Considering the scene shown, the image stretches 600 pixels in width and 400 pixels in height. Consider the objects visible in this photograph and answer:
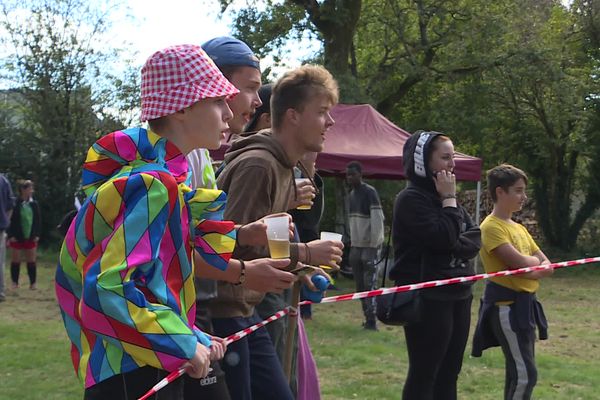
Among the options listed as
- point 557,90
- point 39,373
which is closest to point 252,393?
point 39,373

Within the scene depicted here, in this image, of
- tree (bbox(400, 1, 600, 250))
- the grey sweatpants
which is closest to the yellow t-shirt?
the grey sweatpants

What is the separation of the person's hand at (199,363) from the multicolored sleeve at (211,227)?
0.38 meters

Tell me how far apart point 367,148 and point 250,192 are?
867 cm

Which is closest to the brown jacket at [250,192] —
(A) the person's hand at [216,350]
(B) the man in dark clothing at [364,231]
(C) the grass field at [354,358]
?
(A) the person's hand at [216,350]

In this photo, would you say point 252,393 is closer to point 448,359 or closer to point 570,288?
point 448,359

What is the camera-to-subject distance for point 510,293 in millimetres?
4906

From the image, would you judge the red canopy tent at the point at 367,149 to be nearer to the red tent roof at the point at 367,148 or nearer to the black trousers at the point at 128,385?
the red tent roof at the point at 367,148

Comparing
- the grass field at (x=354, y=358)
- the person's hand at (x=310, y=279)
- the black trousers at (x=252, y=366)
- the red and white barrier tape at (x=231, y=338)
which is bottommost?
the grass field at (x=354, y=358)

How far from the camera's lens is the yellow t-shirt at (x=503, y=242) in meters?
4.90

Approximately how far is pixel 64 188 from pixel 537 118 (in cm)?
1286

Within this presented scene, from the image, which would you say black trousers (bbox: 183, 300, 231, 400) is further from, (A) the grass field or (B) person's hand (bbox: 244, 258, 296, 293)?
(A) the grass field

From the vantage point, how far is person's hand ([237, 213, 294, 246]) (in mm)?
2846

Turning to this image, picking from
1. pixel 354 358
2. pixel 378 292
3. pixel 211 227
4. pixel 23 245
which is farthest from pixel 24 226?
pixel 211 227

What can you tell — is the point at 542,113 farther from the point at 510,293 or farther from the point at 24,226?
the point at 510,293
